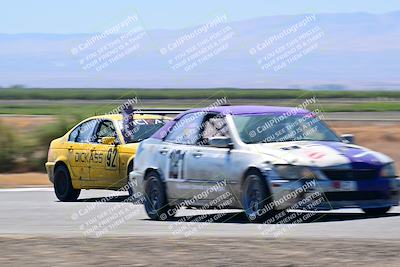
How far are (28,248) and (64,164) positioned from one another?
856 centimetres

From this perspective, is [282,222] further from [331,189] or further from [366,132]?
[366,132]

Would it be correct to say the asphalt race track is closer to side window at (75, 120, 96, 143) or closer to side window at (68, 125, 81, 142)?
side window at (75, 120, 96, 143)

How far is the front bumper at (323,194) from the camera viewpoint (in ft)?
47.8

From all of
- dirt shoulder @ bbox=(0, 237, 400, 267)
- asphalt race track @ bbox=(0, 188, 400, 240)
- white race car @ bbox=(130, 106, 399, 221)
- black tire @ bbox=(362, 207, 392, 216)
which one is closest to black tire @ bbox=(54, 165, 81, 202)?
asphalt race track @ bbox=(0, 188, 400, 240)

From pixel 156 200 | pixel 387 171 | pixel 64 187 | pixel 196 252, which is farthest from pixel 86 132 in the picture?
pixel 196 252

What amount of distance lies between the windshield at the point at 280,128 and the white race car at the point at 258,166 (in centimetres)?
1

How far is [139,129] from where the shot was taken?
2011 cm

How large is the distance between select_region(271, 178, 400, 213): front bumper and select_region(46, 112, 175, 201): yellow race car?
499 cm

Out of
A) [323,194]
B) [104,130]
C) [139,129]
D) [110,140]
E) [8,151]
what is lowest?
[323,194]

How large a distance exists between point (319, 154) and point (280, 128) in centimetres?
99

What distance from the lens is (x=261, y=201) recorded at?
14727 mm

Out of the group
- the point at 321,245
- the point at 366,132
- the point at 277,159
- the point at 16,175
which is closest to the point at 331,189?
the point at 277,159

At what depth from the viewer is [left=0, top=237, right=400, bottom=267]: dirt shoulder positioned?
11.0 m

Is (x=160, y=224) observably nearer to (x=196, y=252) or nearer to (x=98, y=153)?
(x=196, y=252)
